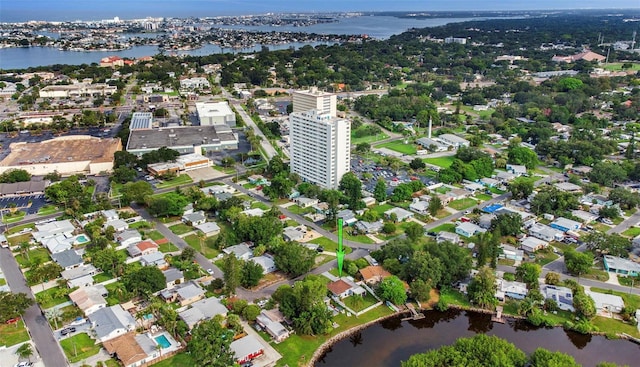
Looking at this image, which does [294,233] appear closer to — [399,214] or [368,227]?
[368,227]

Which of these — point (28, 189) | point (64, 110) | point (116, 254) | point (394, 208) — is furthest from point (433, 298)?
point (64, 110)

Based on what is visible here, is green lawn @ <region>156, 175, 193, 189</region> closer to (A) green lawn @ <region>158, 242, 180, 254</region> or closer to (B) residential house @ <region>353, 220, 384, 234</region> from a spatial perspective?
(A) green lawn @ <region>158, 242, 180, 254</region>

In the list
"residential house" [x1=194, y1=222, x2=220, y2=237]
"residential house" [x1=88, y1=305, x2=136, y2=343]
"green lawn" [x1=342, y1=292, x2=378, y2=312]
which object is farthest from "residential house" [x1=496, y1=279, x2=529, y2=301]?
"residential house" [x1=88, y1=305, x2=136, y2=343]

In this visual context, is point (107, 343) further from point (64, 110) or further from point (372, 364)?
point (64, 110)

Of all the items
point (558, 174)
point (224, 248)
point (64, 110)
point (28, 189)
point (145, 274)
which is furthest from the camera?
point (64, 110)

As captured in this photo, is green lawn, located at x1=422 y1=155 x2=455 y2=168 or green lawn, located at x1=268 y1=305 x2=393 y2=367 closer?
green lawn, located at x1=268 y1=305 x2=393 y2=367

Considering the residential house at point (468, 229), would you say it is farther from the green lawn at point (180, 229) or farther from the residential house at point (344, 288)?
the green lawn at point (180, 229)
